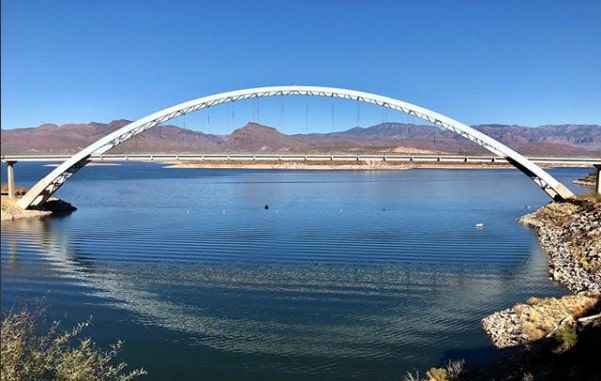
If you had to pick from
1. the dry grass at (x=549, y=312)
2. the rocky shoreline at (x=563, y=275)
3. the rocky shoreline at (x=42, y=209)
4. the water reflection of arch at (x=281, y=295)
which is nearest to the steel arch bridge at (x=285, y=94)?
the rocky shoreline at (x=42, y=209)

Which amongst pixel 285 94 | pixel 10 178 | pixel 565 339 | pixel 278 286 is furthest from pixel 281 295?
pixel 10 178

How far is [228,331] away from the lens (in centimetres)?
1336

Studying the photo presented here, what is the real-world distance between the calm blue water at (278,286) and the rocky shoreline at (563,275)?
0.62m

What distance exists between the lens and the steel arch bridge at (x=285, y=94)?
3731 centimetres

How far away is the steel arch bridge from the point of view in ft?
122

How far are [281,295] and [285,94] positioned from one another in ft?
80.6

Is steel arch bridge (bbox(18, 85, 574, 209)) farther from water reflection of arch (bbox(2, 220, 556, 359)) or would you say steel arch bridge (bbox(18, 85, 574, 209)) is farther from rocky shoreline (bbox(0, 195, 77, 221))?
water reflection of arch (bbox(2, 220, 556, 359))

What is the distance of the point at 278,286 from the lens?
58.1 feet

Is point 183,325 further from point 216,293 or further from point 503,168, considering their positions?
point 503,168

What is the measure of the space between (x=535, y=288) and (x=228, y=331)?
11384mm

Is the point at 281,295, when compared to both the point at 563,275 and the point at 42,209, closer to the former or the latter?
the point at 563,275

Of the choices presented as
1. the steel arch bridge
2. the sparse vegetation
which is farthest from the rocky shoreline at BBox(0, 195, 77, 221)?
the sparse vegetation

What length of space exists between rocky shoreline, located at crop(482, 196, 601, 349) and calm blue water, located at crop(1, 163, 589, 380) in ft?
2.05

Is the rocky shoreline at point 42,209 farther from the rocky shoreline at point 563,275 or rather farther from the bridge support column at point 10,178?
the rocky shoreline at point 563,275
